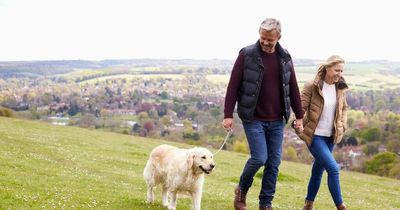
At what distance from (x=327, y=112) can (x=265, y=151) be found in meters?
1.80

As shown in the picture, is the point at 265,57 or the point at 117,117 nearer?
the point at 265,57

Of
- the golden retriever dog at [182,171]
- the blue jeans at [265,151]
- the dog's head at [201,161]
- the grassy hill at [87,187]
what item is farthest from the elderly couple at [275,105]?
the grassy hill at [87,187]

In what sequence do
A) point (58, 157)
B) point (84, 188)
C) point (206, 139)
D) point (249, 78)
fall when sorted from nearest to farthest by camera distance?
point (249, 78)
point (84, 188)
point (58, 157)
point (206, 139)

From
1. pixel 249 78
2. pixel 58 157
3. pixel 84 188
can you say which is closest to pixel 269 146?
pixel 249 78

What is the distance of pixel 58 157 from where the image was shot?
21188 millimetres

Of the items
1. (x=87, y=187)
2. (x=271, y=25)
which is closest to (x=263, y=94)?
(x=271, y=25)

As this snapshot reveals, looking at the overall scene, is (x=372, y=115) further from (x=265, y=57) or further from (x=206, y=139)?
(x=265, y=57)

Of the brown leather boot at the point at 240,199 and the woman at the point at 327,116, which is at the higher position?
the woman at the point at 327,116

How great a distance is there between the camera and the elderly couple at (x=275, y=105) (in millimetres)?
9352

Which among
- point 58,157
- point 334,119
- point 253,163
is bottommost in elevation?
point 58,157

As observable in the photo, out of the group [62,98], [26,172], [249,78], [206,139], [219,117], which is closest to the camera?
[249,78]

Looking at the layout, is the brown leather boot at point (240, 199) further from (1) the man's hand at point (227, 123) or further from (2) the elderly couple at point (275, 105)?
(1) the man's hand at point (227, 123)

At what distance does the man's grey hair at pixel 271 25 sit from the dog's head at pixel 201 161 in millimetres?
2612

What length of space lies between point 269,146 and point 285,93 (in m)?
1.11
